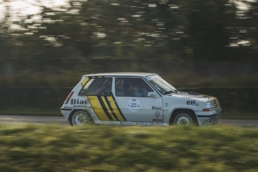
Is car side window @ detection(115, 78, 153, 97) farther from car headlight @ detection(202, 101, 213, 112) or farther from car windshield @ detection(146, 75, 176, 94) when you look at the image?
car headlight @ detection(202, 101, 213, 112)

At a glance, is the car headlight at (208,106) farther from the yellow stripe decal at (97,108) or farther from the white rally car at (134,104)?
the yellow stripe decal at (97,108)

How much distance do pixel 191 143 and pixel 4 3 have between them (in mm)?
20027

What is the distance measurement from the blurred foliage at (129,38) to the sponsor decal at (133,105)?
10094 mm

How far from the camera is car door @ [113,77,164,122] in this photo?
Answer: 11180mm

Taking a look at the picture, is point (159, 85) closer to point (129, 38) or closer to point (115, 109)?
point (115, 109)

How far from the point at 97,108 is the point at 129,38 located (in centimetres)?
1159

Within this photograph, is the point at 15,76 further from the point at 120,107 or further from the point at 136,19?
the point at 120,107

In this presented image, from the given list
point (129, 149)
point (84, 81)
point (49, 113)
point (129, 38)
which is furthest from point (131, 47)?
point (129, 149)

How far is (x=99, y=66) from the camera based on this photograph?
23.5 meters

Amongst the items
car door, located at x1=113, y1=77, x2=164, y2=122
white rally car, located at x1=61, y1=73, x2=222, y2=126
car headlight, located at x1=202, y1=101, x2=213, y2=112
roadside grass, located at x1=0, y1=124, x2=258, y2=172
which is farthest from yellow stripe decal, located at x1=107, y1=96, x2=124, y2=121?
roadside grass, located at x1=0, y1=124, x2=258, y2=172

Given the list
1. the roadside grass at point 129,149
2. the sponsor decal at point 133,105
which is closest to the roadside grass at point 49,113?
the sponsor decal at point 133,105

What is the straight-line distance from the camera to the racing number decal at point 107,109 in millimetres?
11398

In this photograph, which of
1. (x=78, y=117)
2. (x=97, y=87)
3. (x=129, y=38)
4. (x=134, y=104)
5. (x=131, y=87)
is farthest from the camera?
(x=129, y=38)

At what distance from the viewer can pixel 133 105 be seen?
445 inches
